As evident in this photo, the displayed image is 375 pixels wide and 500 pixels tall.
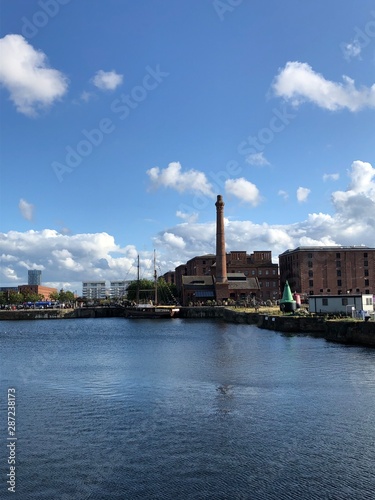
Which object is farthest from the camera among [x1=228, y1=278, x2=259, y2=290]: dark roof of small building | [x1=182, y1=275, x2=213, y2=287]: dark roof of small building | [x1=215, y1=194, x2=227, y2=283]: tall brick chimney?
[x1=182, y1=275, x2=213, y2=287]: dark roof of small building

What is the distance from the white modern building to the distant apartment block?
238ft

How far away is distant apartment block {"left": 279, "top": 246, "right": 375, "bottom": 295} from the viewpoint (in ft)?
496

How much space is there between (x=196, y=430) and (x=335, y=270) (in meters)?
137

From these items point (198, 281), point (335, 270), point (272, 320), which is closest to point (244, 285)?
point (198, 281)

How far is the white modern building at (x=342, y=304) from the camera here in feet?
234

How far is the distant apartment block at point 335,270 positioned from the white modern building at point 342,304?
7257 centimetres

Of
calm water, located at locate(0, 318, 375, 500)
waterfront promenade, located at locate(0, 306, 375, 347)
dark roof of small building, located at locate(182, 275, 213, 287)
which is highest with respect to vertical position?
dark roof of small building, located at locate(182, 275, 213, 287)

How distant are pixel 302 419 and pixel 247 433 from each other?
3.50 meters

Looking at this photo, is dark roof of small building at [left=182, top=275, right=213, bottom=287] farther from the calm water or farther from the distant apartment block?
the calm water

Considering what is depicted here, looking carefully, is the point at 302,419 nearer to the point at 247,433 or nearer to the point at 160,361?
the point at 247,433

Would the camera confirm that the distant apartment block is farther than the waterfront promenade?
Yes

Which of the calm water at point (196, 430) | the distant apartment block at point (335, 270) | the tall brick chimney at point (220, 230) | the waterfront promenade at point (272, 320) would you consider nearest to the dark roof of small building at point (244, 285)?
the tall brick chimney at point (220, 230)

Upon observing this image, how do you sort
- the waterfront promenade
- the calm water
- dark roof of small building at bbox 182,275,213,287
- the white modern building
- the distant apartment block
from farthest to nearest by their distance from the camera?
1. dark roof of small building at bbox 182,275,213,287
2. the distant apartment block
3. the white modern building
4. the waterfront promenade
5. the calm water

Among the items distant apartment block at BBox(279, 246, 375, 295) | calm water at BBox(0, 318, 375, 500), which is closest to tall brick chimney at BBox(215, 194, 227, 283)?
distant apartment block at BBox(279, 246, 375, 295)
